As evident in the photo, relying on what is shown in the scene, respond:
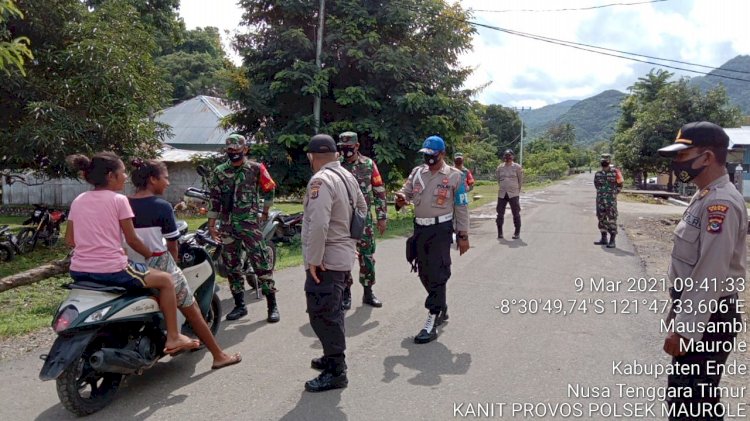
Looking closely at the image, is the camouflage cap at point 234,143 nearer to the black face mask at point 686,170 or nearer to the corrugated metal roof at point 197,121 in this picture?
the black face mask at point 686,170

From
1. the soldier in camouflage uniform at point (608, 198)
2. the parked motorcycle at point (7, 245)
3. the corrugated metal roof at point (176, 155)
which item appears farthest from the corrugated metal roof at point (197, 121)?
the soldier in camouflage uniform at point (608, 198)

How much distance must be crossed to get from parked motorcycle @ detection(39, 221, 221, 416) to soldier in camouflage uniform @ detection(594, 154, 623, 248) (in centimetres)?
880

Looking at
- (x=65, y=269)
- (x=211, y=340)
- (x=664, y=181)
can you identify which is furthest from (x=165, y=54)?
(x=211, y=340)

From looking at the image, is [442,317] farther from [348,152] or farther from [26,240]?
[26,240]

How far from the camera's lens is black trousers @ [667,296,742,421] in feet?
8.86

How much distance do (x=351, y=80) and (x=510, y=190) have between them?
19.1 ft

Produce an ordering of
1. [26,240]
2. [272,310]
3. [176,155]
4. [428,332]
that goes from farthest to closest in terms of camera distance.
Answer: [176,155] < [26,240] < [272,310] < [428,332]

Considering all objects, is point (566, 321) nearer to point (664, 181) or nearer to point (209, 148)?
point (209, 148)

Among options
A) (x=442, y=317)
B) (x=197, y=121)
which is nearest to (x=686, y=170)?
(x=442, y=317)

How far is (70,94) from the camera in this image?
9.83 m

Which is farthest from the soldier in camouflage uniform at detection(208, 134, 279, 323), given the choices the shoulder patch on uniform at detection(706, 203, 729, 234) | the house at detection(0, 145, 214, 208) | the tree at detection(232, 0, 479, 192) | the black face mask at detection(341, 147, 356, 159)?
the house at detection(0, 145, 214, 208)

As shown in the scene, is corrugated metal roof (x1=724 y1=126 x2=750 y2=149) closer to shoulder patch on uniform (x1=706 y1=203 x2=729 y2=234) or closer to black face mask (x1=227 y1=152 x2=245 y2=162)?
black face mask (x1=227 y1=152 x2=245 y2=162)

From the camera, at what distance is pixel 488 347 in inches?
191

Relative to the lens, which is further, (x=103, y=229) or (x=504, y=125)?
(x=504, y=125)
